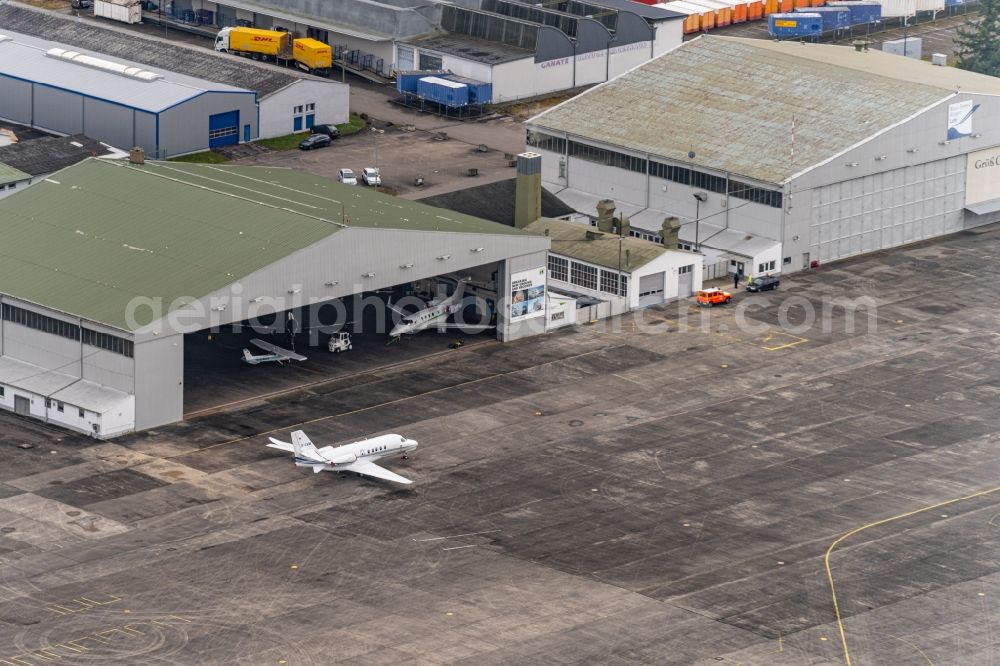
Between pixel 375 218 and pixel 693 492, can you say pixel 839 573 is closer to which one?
pixel 693 492

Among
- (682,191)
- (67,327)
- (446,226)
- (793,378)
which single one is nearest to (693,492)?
(793,378)

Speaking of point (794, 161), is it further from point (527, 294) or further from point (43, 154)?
point (43, 154)

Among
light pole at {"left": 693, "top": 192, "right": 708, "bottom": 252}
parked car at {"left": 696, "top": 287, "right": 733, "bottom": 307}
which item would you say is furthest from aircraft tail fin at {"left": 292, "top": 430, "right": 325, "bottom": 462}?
light pole at {"left": 693, "top": 192, "right": 708, "bottom": 252}

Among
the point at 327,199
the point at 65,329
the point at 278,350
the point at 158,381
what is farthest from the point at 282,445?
the point at 327,199

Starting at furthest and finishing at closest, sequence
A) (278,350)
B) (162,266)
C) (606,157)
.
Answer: (606,157) → (278,350) → (162,266)

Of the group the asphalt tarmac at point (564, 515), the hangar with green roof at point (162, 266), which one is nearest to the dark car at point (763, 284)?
the asphalt tarmac at point (564, 515)

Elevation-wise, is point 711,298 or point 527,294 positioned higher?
point 527,294

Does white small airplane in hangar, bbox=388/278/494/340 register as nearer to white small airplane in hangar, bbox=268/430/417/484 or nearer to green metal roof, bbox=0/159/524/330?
green metal roof, bbox=0/159/524/330
